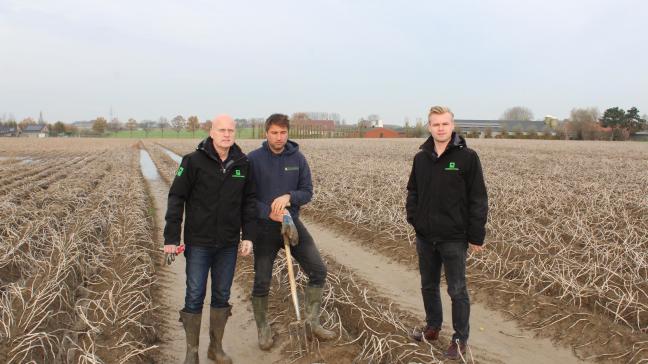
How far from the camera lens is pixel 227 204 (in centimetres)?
335

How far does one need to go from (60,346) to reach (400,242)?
4.74 m

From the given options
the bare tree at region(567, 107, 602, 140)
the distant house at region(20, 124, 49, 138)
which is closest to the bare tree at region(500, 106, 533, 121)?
the bare tree at region(567, 107, 602, 140)

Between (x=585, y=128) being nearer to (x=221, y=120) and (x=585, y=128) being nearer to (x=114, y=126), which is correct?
(x=221, y=120)

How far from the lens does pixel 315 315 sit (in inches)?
150

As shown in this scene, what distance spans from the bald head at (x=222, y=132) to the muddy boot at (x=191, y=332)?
4.39ft

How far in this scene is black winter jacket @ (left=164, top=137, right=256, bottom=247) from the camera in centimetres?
325

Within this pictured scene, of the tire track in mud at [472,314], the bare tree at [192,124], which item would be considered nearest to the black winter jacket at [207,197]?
the tire track in mud at [472,314]

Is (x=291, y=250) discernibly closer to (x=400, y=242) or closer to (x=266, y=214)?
(x=266, y=214)

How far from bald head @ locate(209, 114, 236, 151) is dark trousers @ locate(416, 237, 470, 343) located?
5.75ft

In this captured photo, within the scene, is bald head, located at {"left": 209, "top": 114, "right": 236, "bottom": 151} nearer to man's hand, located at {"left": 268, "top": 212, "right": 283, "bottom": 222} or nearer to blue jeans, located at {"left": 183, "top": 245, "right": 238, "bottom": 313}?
man's hand, located at {"left": 268, "top": 212, "right": 283, "bottom": 222}

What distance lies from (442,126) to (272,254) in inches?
68.7

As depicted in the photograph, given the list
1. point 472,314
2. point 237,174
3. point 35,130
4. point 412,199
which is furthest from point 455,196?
point 35,130

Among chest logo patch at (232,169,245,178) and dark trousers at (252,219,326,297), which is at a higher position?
chest logo patch at (232,169,245,178)

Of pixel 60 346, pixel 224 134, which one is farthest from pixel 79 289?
pixel 224 134
